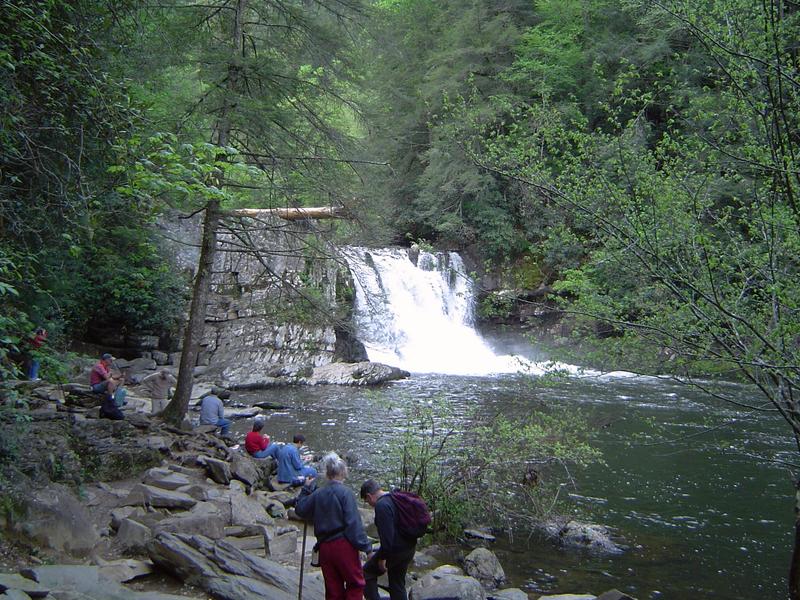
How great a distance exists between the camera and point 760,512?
9719mm

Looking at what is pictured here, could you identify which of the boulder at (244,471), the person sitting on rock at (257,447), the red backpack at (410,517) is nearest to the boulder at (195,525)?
the red backpack at (410,517)

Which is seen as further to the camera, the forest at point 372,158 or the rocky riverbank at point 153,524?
the forest at point 372,158

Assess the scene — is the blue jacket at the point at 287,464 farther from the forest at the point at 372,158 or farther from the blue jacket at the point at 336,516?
the blue jacket at the point at 336,516

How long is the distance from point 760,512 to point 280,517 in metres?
7.24

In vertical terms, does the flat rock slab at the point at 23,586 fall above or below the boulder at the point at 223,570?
above

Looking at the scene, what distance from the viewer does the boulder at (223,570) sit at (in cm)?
499

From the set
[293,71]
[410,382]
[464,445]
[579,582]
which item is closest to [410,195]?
[410,382]

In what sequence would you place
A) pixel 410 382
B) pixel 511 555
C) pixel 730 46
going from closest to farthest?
pixel 730 46 < pixel 511 555 < pixel 410 382

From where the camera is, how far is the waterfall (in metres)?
23.0

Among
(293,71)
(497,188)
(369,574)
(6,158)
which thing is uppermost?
(497,188)

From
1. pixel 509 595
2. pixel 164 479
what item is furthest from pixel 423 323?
pixel 509 595

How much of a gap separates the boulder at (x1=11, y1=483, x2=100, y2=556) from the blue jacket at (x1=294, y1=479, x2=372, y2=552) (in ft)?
7.32

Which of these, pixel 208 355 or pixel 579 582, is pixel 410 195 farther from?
pixel 579 582

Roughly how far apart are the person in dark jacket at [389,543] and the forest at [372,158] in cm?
283
